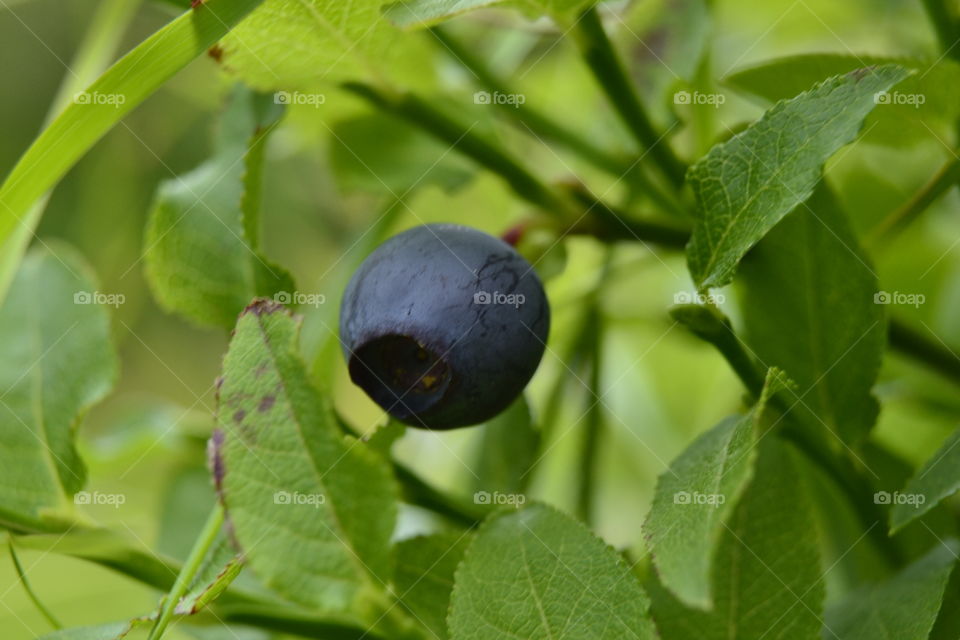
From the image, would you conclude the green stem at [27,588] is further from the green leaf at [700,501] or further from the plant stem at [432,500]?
the green leaf at [700,501]

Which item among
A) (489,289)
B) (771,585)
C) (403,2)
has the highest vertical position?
(403,2)

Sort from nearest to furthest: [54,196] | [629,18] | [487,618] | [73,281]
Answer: [487,618], [73,281], [629,18], [54,196]

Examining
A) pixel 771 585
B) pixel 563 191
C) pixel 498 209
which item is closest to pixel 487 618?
pixel 771 585

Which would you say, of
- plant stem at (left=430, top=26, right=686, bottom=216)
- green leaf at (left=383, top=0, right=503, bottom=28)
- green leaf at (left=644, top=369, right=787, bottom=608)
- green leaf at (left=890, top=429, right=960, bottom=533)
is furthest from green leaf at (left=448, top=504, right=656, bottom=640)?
plant stem at (left=430, top=26, right=686, bottom=216)

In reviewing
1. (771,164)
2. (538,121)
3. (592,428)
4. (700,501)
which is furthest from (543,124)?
(700,501)

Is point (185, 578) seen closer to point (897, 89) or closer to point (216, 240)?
point (216, 240)

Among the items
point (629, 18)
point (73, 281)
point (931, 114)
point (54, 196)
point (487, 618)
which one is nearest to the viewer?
point (487, 618)

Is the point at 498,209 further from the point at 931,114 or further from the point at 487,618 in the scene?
the point at 487,618

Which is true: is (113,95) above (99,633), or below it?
above
